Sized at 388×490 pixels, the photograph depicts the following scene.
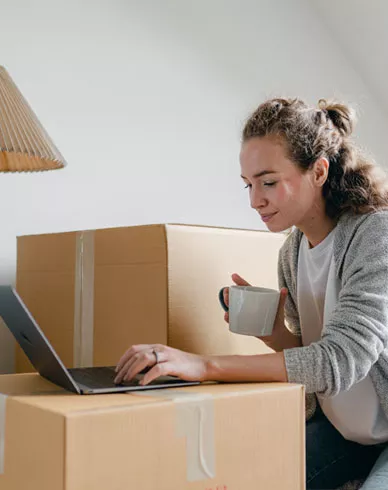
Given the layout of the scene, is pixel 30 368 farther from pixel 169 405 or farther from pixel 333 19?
pixel 333 19

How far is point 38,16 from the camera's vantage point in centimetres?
152

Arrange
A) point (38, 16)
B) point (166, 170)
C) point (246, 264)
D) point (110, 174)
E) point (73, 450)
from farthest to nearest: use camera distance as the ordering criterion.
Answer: point (166, 170) → point (110, 174) → point (38, 16) → point (246, 264) → point (73, 450)

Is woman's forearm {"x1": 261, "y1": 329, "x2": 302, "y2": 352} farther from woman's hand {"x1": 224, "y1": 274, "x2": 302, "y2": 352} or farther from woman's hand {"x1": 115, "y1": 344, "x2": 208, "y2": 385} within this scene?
woman's hand {"x1": 115, "y1": 344, "x2": 208, "y2": 385}


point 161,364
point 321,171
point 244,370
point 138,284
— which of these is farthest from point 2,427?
point 321,171

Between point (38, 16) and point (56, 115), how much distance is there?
228 millimetres

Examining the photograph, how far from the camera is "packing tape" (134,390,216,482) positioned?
0.76 meters

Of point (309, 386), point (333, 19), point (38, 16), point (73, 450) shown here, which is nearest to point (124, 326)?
point (309, 386)

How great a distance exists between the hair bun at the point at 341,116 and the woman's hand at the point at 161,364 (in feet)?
1.77

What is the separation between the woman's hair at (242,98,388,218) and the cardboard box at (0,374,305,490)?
1.40ft

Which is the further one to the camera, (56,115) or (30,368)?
(56,115)

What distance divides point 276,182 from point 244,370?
1.18 feet

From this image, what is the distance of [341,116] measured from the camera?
1.21 metres

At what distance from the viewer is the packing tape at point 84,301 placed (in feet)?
4.14

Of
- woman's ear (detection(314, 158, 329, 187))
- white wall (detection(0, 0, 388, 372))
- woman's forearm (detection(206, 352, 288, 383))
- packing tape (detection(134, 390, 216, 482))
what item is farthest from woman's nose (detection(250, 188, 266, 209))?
white wall (detection(0, 0, 388, 372))
